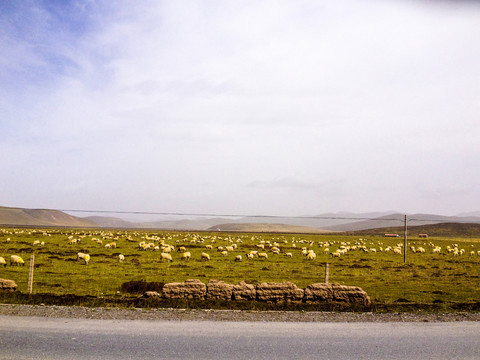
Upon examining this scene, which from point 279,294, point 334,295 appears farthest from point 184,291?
point 334,295

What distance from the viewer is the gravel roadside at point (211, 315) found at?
10344mm

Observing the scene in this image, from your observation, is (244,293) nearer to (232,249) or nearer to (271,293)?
(271,293)

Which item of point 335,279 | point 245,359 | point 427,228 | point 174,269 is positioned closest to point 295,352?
point 245,359

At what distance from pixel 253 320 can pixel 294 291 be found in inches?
115

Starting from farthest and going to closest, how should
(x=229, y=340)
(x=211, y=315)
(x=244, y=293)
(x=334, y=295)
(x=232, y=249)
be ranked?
(x=232, y=249)
(x=244, y=293)
(x=334, y=295)
(x=211, y=315)
(x=229, y=340)

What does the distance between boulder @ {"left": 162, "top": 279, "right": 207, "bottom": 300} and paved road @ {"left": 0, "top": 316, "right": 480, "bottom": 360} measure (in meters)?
3.20

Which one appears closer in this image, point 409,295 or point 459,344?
point 459,344

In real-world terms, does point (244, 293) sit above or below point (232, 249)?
above

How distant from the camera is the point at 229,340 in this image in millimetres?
8289

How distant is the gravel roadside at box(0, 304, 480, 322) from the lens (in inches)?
407

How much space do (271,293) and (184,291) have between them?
287 cm

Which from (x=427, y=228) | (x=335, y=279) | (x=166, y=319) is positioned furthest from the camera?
(x=427, y=228)

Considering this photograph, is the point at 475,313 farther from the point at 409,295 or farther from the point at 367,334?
the point at 409,295

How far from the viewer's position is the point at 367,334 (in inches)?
358
